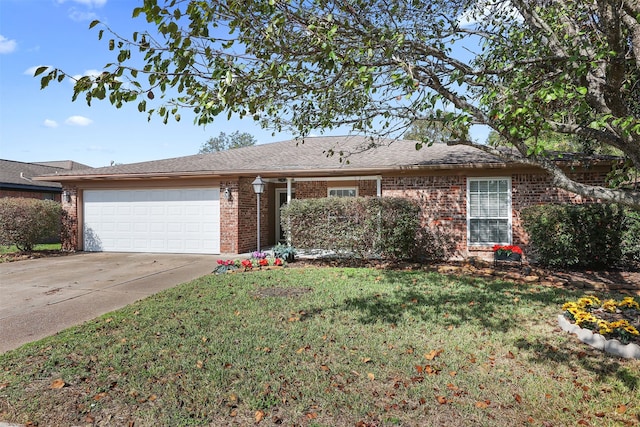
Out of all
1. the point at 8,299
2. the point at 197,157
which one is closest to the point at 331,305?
the point at 8,299

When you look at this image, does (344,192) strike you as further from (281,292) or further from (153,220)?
(281,292)

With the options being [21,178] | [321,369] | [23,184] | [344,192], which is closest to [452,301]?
[321,369]

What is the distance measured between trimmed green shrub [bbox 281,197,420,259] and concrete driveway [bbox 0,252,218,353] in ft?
9.28

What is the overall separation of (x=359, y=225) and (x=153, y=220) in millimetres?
7630

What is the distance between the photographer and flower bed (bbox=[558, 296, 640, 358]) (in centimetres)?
393

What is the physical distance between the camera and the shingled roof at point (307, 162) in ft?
35.2

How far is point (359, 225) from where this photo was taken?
950 centimetres

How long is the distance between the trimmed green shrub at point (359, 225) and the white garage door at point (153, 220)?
3.80 m

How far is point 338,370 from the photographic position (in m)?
3.54

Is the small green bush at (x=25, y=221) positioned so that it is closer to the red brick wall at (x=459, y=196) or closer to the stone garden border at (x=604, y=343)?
the red brick wall at (x=459, y=196)

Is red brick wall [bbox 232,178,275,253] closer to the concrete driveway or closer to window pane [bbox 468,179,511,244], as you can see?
the concrete driveway

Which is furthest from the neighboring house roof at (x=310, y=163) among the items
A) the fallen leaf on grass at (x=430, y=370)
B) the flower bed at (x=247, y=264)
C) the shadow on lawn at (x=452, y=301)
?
the fallen leaf on grass at (x=430, y=370)

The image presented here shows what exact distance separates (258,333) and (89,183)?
1205 cm

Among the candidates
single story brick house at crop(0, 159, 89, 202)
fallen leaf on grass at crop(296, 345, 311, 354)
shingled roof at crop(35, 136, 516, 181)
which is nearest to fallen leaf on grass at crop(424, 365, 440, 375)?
fallen leaf on grass at crop(296, 345, 311, 354)
